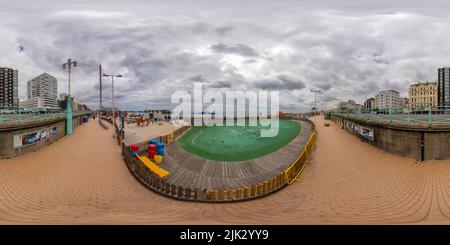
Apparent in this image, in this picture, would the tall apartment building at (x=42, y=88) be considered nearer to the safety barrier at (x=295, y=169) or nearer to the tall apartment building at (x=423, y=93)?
the safety barrier at (x=295, y=169)

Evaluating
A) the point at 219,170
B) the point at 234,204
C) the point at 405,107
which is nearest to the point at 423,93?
the point at 405,107

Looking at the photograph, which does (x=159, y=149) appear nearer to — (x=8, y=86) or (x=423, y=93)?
(x=423, y=93)

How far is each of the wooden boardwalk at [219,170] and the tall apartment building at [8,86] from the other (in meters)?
127

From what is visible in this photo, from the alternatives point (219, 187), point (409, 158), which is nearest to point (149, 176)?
point (219, 187)

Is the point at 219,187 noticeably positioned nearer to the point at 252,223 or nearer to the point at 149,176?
the point at 149,176

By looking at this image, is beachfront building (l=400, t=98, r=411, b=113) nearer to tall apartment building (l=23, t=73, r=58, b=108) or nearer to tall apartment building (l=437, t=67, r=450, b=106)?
tall apartment building (l=437, t=67, r=450, b=106)

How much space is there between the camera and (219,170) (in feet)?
56.9

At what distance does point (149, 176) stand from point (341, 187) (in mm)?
10512

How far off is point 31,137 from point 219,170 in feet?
44.7

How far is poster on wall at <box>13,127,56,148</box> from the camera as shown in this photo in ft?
44.6

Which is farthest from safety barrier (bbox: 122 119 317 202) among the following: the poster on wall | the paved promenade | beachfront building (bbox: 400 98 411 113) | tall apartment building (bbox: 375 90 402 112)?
tall apartment building (bbox: 375 90 402 112)

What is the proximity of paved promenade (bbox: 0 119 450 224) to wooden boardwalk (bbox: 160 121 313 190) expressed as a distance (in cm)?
314

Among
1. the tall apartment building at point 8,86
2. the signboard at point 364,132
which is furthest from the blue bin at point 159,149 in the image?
the tall apartment building at point 8,86

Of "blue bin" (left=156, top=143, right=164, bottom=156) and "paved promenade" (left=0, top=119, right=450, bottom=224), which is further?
"blue bin" (left=156, top=143, right=164, bottom=156)
